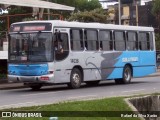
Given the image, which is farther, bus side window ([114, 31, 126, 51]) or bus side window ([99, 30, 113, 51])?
bus side window ([114, 31, 126, 51])

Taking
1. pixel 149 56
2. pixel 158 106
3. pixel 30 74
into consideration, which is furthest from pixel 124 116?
pixel 149 56

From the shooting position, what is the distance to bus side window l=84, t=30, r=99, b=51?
22.9 meters

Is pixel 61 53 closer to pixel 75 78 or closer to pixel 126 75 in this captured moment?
pixel 75 78

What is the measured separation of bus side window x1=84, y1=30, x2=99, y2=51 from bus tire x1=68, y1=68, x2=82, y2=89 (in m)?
1.39

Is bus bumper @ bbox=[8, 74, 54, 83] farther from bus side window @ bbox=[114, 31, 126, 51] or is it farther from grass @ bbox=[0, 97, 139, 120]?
grass @ bbox=[0, 97, 139, 120]

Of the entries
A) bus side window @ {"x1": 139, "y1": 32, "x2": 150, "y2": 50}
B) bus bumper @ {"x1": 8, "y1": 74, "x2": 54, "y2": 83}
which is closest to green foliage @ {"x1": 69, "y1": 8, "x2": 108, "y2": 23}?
bus side window @ {"x1": 139, "y1": 32, "x2": 150, "y2": 50}

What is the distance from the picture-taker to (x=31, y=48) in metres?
20.9

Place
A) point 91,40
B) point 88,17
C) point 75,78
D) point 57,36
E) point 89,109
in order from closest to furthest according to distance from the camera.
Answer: point 89,109, point 57,36, point 75,78, point 91,40, point 88,17

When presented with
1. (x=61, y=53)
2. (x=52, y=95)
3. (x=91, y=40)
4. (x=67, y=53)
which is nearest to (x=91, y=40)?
(x=91, y=40)

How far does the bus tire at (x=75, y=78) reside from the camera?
21766mm

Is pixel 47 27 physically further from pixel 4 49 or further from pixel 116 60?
pixel 4 49

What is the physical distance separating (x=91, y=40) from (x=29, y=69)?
3.88 m

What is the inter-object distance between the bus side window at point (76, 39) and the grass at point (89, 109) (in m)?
8.42

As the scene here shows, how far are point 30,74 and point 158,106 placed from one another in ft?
24.7
